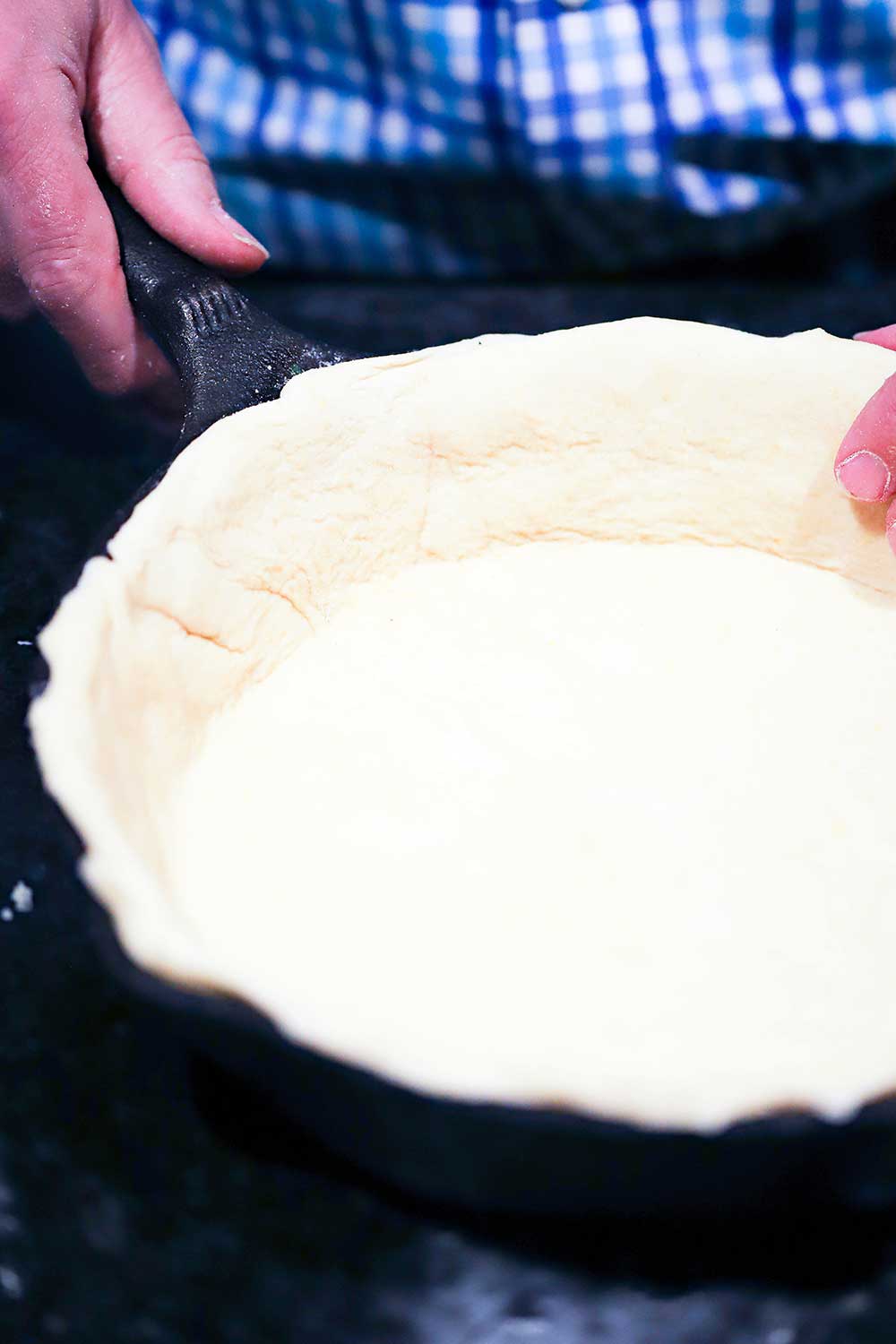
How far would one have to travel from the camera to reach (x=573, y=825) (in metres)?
0.66

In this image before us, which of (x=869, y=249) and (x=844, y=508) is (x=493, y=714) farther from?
(x=869, y=249)

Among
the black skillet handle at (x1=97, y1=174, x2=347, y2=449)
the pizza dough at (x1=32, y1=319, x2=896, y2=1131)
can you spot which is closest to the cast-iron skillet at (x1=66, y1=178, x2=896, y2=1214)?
the pizza dough at (x1=32, y1=319, x2=896, y2=1131)

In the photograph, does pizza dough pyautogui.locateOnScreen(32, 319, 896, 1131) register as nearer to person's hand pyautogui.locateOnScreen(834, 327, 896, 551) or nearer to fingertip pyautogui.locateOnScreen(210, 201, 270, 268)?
person's hand pyautogui.locateOnScreen(834, 327, 896, 551)

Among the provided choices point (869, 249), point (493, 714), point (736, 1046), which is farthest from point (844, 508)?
point (869, 249)

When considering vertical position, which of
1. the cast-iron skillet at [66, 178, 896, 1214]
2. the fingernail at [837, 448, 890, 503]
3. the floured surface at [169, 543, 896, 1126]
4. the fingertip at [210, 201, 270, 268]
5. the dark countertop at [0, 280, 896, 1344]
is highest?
the fingertip at [210, 201, 270, 268]

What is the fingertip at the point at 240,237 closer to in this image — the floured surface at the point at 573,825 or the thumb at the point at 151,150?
the thumb at the point at 151,150

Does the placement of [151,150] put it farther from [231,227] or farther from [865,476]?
[865,476]

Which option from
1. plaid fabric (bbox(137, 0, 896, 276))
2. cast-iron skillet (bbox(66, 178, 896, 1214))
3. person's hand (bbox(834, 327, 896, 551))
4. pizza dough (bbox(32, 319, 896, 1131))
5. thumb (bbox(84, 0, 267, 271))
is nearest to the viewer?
cast-iron skillet (bbox(66, 178, 896, 1214))

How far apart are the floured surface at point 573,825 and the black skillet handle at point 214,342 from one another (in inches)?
5.7

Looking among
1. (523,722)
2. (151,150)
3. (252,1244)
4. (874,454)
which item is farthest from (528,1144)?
(151,150)

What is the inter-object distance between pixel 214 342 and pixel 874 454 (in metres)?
0.40

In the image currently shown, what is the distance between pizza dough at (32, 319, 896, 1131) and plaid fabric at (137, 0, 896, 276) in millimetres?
391

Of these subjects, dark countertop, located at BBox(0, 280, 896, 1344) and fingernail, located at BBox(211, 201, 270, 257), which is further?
fingernail, located at BBox(211, 201, 270, 257)

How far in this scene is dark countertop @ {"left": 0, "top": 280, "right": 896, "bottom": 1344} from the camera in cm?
50
